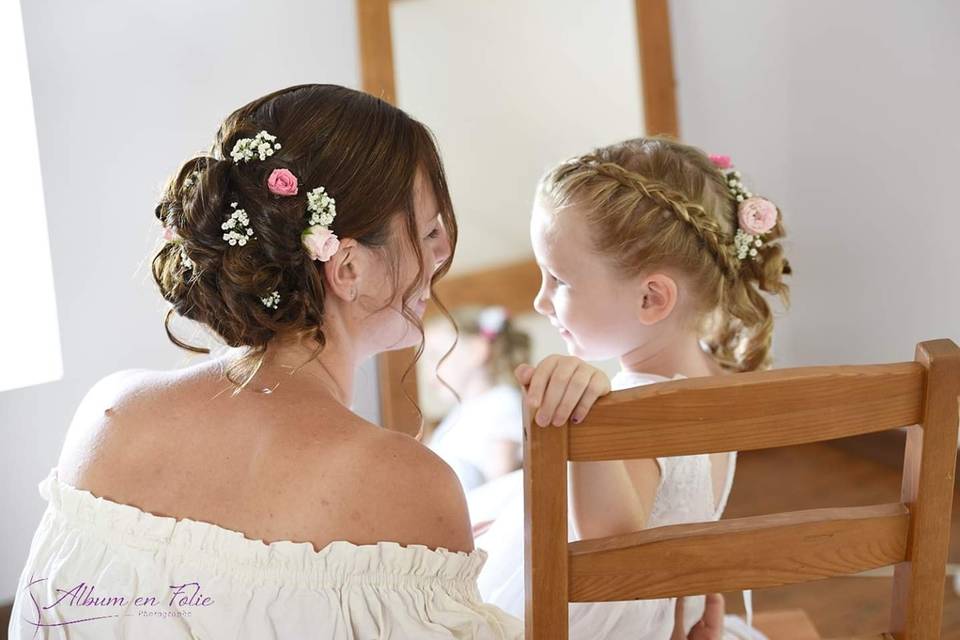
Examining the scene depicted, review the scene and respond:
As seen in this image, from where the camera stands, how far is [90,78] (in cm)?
216

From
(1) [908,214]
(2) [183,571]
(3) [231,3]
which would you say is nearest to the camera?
(2) [183,571]

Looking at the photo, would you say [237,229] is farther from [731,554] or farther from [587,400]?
[731,554]

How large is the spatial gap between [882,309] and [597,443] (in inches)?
86.4

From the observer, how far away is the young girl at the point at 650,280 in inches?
53.4

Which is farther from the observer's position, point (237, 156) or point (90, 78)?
point (90, 78)

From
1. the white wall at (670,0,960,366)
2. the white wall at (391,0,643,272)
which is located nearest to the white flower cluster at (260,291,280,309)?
the white wall at (391,0,643,272)

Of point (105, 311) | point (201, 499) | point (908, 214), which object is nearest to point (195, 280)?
point (201, 499)

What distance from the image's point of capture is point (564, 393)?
0.86m

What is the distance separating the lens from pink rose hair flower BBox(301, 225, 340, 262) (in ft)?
3.62

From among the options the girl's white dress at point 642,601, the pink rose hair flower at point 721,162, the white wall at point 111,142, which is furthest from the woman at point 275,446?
the white wall at point 111,142

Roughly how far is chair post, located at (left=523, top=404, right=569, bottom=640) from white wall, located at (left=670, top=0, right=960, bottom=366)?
6.64 ft

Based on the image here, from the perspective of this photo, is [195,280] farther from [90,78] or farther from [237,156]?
[90,78]

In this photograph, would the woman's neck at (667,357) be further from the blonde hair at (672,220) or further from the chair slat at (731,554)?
the chair slat at (731,554)

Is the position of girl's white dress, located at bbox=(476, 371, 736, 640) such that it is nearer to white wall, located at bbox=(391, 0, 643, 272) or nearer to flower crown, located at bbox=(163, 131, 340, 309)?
flower crown, located at bbox=(163, 131, 340, 309)
